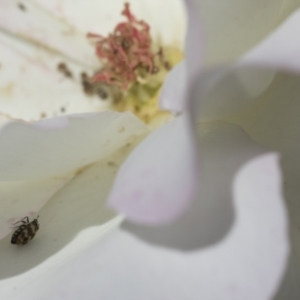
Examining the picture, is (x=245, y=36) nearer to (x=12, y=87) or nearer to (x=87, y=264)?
(x=87, y=264)

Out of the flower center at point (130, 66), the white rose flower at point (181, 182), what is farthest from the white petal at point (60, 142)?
the flower center at point (130, 66)

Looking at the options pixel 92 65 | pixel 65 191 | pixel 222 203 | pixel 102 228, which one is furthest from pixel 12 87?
pixel 222 203

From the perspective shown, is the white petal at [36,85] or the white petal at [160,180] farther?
the white petal at [36,85]

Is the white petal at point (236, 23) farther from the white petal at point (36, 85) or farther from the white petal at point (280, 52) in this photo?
the white petal at point (36, 85)

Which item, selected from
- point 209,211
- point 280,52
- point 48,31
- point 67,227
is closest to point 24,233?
point 67,227

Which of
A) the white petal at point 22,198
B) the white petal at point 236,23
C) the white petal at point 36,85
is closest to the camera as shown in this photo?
the white petal at point 236,23

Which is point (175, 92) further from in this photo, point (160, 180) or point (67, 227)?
point (67, 227)

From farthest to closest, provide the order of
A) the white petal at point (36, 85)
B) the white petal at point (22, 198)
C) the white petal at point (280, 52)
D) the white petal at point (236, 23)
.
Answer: the white petal at point (36, 85), the white petal at point (22, 198), the white petal at point (236, 23), the white petal at point (280, 52)

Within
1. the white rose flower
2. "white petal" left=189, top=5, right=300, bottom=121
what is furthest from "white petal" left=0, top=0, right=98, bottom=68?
"white petal" left=189, top=5, right=300, bottom=121
